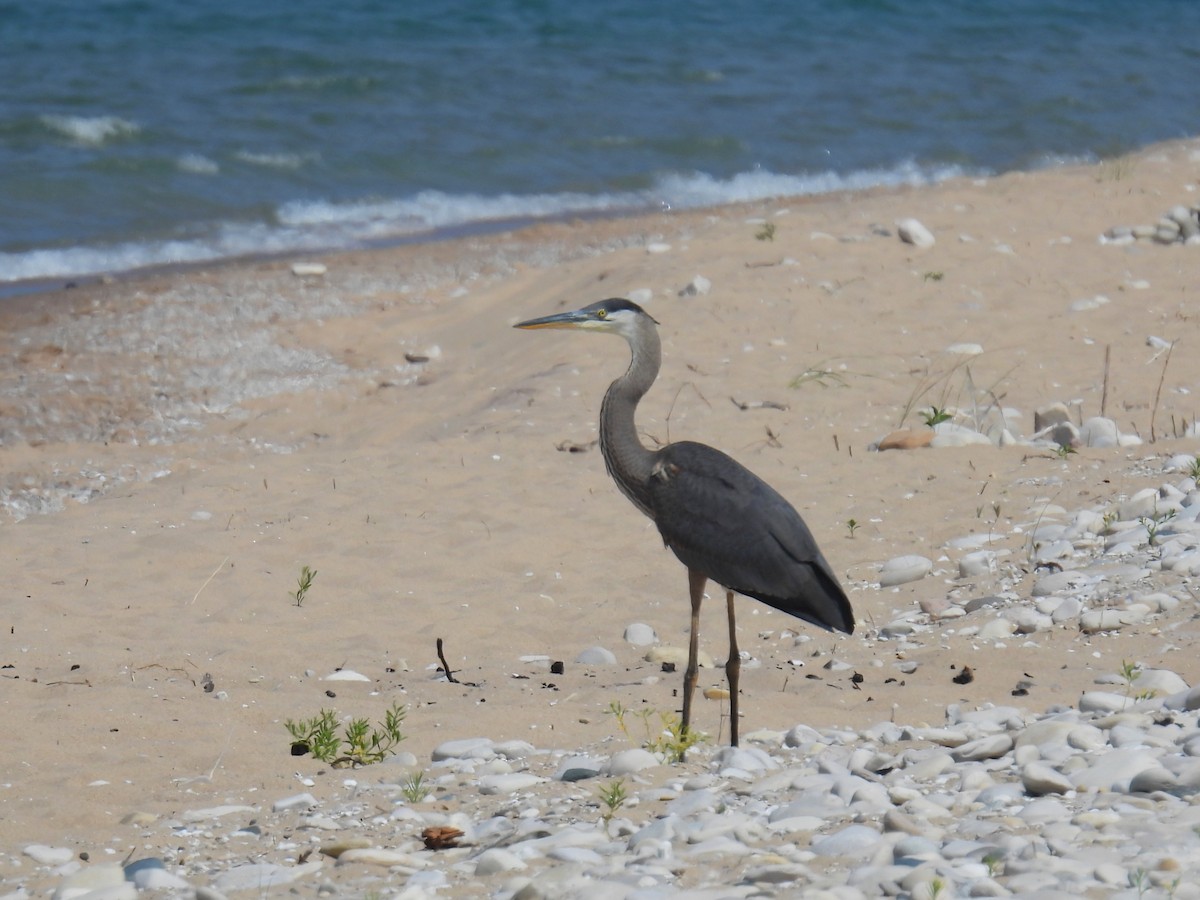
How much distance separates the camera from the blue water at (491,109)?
15.9 m

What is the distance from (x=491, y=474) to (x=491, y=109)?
12.6 metres

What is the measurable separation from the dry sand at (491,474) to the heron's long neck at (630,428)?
74 cm

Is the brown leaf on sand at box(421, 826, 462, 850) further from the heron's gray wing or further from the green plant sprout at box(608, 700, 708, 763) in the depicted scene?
the heron's gray wing

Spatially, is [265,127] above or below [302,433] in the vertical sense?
above

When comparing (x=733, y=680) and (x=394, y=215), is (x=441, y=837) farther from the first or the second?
(x=394, y=215)

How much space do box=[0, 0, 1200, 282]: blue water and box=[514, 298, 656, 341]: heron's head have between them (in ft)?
29.8

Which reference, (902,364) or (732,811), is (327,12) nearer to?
(902,364)

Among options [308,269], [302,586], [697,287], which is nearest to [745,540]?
[302,586]

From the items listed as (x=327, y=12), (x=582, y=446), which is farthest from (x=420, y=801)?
(x=327, y=12)

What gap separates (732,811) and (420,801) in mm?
908

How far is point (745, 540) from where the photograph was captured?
4.88 metres

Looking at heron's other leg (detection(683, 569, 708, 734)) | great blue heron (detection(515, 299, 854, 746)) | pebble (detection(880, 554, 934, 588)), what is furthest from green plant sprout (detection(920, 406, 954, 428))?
heron's other leg (detection(683, 569, 708, 734))

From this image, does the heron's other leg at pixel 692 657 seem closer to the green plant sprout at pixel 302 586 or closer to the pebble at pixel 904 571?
the pebble at pixel 904 571

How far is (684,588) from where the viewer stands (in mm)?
6461
